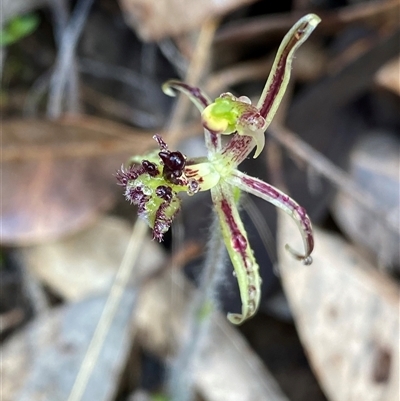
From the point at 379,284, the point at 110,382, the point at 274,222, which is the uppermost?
the point at 274,222

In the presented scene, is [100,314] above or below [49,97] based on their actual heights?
below

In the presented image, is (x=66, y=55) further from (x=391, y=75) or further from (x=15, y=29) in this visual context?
(x=391, y=75)

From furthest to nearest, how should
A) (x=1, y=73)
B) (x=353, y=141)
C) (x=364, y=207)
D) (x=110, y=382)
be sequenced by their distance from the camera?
(x=1, y=73) → (x=353, y=141) → (x=364, y=207) → (x=110, y=382)

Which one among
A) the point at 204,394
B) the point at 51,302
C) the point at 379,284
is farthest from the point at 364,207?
the point at 51,302

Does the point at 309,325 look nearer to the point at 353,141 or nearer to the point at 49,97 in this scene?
the point at 353,141

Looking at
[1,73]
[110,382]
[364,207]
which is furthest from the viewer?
[1,73]

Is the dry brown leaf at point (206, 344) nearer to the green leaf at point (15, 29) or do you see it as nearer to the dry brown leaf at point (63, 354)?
the dry brown leaf at point (63, 354)
